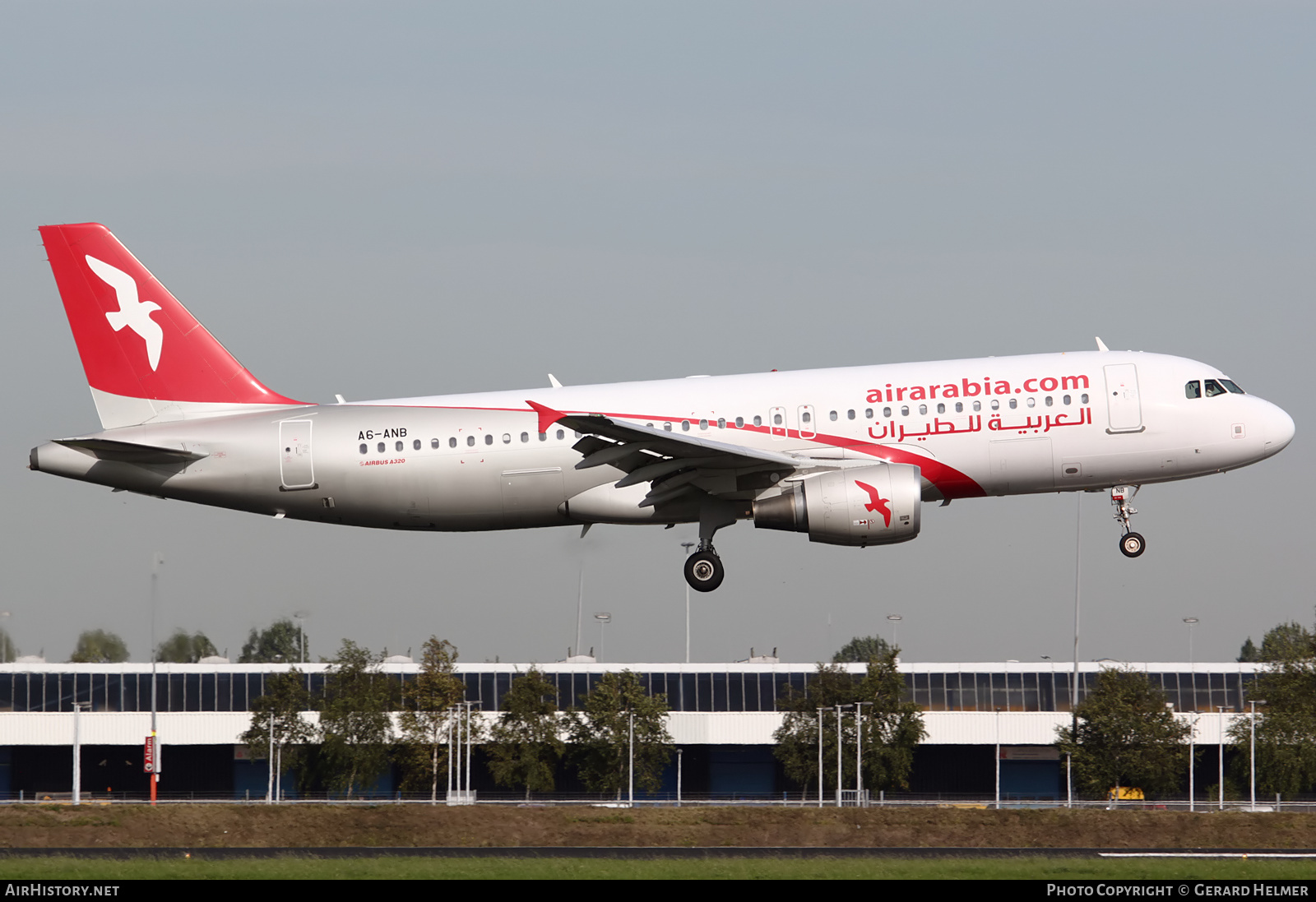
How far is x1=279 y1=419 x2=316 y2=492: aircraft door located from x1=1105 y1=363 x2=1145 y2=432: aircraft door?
18.2 meters

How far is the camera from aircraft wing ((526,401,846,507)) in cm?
3344

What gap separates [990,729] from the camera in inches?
3841

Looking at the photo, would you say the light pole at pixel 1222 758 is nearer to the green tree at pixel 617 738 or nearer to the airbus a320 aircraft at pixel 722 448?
the green tree at pixel 617 738

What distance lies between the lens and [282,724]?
278 feet

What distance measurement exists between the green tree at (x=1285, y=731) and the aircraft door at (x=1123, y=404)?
5430 centimetres

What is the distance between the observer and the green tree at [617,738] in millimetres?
83062

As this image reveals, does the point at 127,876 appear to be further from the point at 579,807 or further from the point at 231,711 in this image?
the point at 231,711

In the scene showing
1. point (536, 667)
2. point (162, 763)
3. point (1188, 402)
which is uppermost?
point (1188, 402)

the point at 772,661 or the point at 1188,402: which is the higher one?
the point at 1188,402

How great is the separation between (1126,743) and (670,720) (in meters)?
27.0

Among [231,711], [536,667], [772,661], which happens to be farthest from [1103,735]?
[231,711]

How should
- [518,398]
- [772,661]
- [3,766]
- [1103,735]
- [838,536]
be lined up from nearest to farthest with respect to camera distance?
[838,536] < [518,398] < [1103,735] < [3,766] < [772,661]
